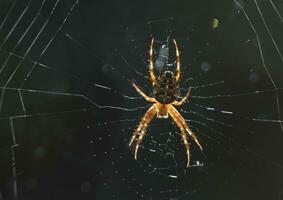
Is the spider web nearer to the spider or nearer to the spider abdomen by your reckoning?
the spider

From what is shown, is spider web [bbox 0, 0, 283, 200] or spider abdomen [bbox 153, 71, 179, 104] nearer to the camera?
Result: spider abdomen [bbox 153, 71, 179, 104]

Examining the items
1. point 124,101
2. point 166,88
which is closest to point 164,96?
point 166,88

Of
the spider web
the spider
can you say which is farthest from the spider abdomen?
the spider web

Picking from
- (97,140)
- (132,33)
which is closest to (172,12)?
(132,33)

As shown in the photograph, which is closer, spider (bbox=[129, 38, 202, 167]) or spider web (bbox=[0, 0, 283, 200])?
spider (bbox=[129, 38, 202, 167])

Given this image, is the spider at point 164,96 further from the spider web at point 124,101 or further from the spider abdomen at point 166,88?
the spider web at point 124,101

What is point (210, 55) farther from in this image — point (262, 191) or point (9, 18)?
point (9, 18)
